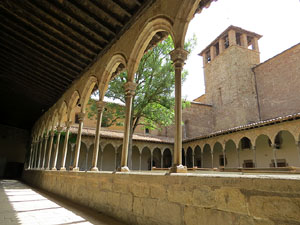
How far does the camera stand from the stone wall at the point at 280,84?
16.4 metres

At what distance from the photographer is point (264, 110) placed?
768 inches

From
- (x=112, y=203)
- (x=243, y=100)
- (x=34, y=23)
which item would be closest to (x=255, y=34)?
(x=243, y=100)

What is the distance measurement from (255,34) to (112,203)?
23.6 meters

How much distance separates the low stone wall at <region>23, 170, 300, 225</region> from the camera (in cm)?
171

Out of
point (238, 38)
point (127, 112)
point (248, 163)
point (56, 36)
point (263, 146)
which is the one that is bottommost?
point (248, 163)

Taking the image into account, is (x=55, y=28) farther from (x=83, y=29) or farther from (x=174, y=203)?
(x=174, y=203)

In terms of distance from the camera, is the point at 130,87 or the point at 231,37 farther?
the point at 231,37

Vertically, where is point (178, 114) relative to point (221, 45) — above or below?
below

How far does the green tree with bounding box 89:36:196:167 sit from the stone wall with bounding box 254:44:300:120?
8743mm

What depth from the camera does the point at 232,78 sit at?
2133 centimetres

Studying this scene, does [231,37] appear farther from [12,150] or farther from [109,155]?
[12,150]

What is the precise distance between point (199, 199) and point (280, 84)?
18386mm

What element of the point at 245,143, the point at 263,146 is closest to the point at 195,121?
the point at 245,143

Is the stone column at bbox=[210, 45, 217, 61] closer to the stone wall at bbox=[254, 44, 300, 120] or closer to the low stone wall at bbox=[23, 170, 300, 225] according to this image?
the stone wall at bbox=[254, 44, 300, 120]
